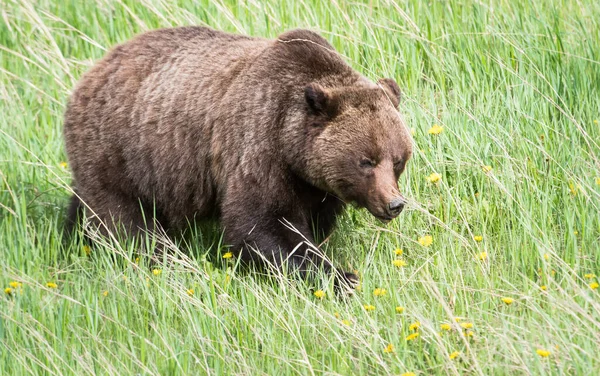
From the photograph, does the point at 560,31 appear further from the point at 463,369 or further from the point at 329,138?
the point at 463,369

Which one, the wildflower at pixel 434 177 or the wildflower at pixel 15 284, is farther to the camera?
the wildflower at pixel 434 177

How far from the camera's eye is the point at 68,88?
768cm

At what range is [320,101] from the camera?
555 centimetres

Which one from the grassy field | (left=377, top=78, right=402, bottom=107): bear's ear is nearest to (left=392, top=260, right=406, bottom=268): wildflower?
the grassy field

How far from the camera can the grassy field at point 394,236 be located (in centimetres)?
427

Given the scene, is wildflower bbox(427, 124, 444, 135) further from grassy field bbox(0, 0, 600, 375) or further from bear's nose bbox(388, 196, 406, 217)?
bear's nose bbox(388, 196, 406, 217)

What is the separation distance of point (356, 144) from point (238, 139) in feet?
2.41

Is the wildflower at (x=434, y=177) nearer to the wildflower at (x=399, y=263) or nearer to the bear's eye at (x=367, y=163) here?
the bear's eye at (x=367, y=163)

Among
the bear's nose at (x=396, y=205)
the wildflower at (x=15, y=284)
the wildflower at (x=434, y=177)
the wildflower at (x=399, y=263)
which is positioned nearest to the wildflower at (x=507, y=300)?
the wildflower at (x=399, y=263)

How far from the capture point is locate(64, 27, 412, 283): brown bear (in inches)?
219

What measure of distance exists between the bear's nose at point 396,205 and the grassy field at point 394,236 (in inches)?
8.6

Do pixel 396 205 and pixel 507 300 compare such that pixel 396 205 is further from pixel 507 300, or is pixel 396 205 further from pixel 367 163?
pixel 507 300

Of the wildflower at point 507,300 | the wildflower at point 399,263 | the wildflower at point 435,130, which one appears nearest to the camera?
the wildflower at point 507,300

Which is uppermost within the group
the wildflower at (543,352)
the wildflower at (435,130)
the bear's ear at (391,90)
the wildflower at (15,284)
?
the bear's ear at (391,90)
